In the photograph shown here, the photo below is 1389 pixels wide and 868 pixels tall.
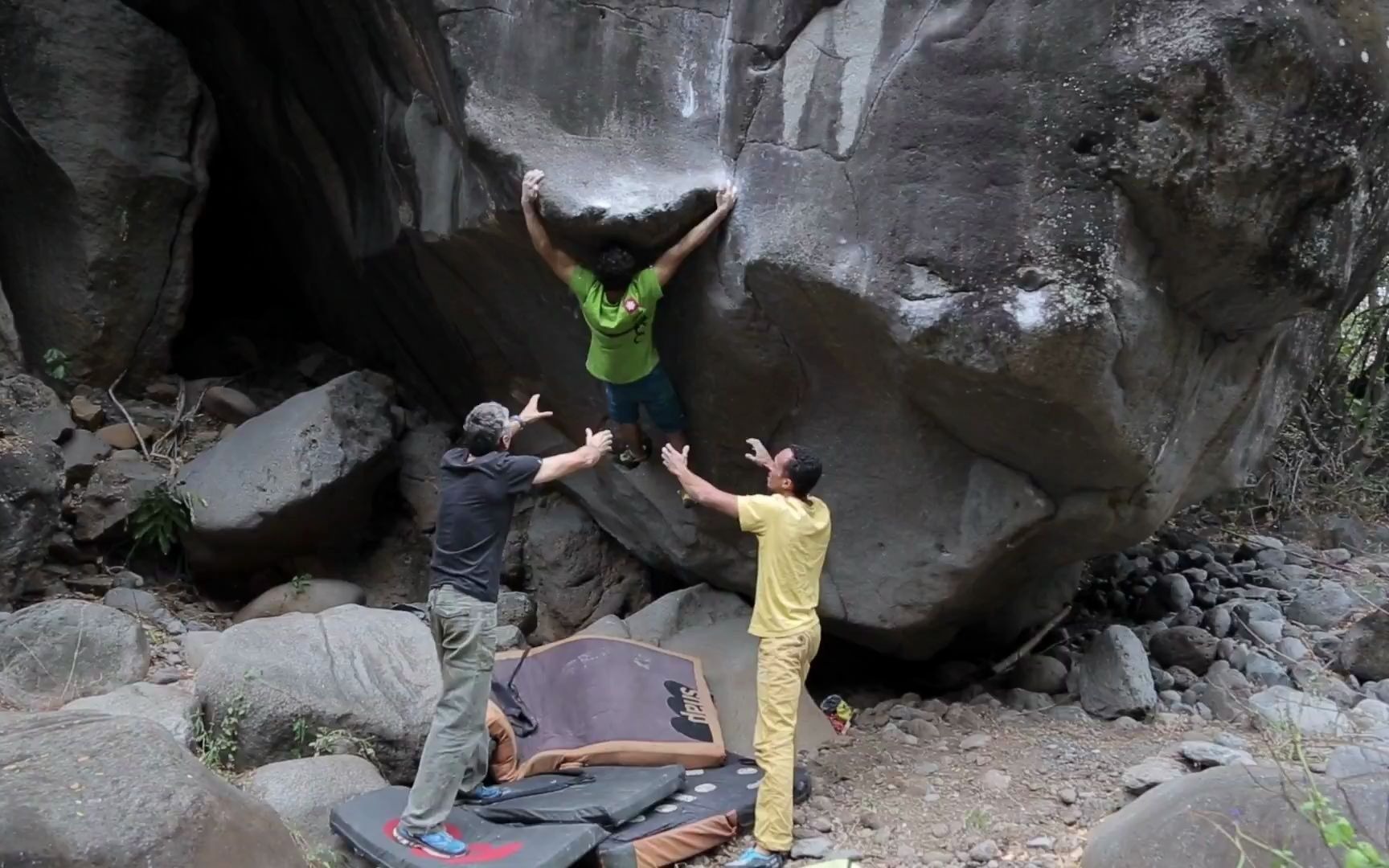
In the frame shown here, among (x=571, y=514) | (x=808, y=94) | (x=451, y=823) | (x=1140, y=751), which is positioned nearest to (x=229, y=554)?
(x=571, y=514)

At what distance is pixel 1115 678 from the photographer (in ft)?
17.8

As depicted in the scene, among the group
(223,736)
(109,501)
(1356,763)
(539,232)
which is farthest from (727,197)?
(109,501)

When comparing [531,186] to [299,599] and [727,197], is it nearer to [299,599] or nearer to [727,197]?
[727,197]

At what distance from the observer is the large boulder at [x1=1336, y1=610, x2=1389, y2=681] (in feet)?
18.3

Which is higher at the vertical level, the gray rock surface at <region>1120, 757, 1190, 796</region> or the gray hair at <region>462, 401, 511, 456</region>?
the gray hair at <region>462, 401, 511, 456</region>

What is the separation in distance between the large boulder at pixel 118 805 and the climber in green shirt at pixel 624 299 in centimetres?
243

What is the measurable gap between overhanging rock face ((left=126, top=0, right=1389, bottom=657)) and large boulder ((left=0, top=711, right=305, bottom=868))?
2.66 m

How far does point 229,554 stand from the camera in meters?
6.95

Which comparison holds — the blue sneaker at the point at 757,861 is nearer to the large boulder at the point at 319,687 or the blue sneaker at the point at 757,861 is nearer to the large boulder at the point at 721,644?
the large boulder at the point at 721,644

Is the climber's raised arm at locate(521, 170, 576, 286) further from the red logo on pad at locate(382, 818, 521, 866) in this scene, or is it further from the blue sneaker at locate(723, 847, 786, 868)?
the blue sneaker at locate(723, 847, 786, 868)

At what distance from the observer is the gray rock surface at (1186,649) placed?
588 centimetres

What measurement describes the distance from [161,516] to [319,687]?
2.71 metres

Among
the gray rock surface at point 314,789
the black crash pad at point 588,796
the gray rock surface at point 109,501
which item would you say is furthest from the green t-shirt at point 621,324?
the gray rock surface at point 109,501

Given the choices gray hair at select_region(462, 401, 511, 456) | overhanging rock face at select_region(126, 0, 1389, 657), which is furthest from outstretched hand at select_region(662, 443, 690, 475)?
overhanging rock face at select_region(126, 0, 1389, 657)
